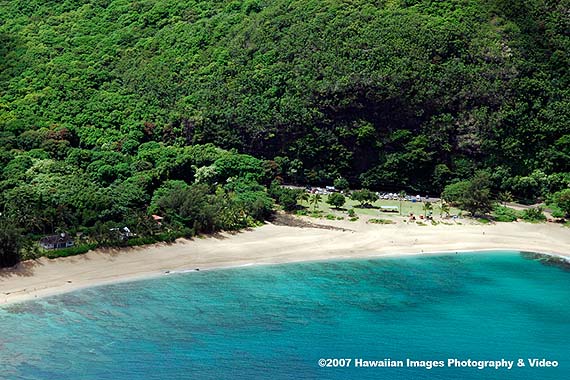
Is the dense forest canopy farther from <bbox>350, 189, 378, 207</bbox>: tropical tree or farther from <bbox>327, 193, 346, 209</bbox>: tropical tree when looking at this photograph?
<bbox>327, 193, 346, 209</bbox>: tropical tree

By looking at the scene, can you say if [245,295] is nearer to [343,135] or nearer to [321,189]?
[321,189]

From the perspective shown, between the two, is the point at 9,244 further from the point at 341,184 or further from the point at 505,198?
the point at 505,198

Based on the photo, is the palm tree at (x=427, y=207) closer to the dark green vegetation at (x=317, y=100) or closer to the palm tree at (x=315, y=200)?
the dark green vegetation at (x=317, y=100)

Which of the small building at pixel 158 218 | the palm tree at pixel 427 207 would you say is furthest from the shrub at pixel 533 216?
the small building at pixel 158 218

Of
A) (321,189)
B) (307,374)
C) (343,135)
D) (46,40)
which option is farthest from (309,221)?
(46,40)

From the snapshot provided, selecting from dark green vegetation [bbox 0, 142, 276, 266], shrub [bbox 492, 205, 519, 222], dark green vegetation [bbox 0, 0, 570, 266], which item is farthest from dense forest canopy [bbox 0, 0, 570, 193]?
shrub [bbox 492, 205, 519, 222]
